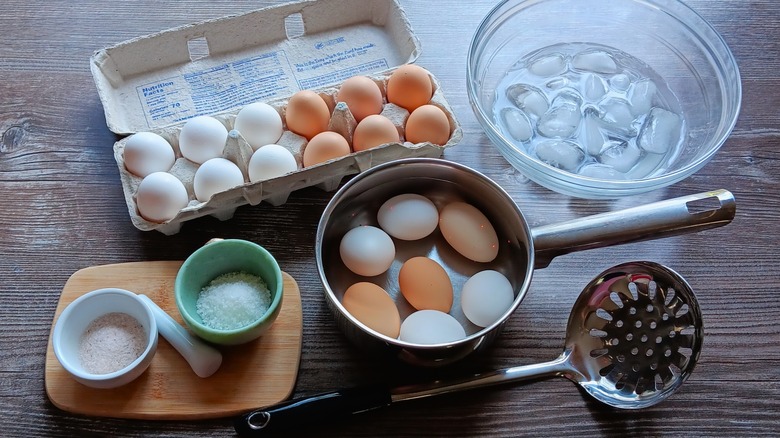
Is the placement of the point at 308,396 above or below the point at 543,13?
below

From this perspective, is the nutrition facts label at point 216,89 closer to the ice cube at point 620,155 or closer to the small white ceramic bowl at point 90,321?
the small white ceramic bowl at point 90,321

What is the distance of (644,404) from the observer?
2.53 ft

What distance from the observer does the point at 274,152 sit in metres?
0.90

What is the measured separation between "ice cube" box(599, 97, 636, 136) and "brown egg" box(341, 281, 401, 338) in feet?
1.51

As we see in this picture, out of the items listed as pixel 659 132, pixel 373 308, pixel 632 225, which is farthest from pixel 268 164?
pixel 659 132

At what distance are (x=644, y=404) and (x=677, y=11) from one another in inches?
25.2

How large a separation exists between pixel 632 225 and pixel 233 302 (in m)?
0.48

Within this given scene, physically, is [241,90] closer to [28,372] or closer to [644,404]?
[28,372]

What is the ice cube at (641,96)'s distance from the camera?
1009 mm

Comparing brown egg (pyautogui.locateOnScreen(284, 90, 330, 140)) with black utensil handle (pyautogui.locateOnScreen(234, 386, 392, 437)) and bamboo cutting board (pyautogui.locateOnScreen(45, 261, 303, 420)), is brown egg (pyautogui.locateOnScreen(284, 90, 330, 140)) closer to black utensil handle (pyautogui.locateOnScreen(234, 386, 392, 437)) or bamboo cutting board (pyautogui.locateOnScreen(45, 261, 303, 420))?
bamboo cutting board (pyautogui.locateOnScreen(45, 261, 303, 420))

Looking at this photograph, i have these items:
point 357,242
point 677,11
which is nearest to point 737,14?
point 677,11

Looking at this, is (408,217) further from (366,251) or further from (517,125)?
(517,125)

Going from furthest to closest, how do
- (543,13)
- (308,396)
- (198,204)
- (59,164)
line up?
(543,13) → (59,164) → (198,204) → (308,396)

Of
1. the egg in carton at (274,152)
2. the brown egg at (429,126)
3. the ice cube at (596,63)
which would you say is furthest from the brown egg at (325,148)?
the ice cube at (596,63)
